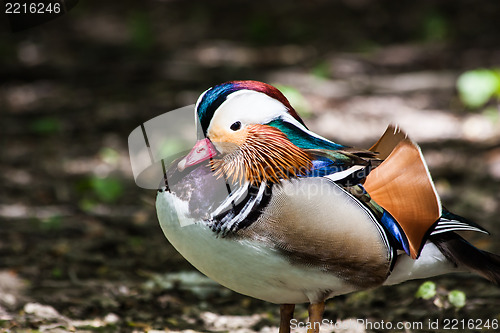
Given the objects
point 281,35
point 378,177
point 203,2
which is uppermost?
point 203,2

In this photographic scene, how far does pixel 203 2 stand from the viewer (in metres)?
8.88

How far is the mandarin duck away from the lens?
202 cm

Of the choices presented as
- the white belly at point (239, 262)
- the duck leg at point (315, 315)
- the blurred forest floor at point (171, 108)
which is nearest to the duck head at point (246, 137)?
the white belly at point (239, 262)

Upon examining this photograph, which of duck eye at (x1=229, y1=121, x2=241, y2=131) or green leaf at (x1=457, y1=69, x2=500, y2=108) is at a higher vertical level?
green leaf at (x1=457, y1=69, x2=500, y2=108)

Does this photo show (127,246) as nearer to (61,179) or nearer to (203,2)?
(61,179)

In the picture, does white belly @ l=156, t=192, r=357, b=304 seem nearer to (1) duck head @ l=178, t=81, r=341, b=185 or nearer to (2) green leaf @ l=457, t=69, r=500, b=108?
(1) duck head @ l=178, t=81, r=341, b=185

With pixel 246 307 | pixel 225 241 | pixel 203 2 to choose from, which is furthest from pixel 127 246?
pixel 203 2

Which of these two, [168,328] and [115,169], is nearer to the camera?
[168,328]

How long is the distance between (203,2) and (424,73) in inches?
146

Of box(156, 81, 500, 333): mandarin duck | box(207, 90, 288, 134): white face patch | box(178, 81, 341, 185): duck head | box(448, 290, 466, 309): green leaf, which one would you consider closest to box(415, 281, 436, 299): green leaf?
box(448, 290, 466, 309): green leaf

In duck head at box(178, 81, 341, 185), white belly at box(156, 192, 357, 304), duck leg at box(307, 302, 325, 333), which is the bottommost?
duck leg at box(307, 302, 325, 333)

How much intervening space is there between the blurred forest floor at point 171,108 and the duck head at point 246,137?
106 centimetres

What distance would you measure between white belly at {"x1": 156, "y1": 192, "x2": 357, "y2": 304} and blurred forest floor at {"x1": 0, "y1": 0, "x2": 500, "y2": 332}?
2.49ft

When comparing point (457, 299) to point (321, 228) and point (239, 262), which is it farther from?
point (239, 262)
